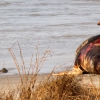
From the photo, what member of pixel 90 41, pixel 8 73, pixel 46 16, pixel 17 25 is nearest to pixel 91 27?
pixel 17 25

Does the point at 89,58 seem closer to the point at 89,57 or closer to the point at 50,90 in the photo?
the point at 89,57

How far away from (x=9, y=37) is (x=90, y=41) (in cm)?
746

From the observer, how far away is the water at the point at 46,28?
1090 centimetres

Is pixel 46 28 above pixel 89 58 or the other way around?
the other way around

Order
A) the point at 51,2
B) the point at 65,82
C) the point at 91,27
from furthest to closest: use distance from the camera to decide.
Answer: the point at 51,2 → the point at 91,27 → the point at 65,82

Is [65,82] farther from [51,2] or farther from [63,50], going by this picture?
[51,2]

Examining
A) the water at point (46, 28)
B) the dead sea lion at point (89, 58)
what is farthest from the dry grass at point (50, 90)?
the water at point (46, 28)

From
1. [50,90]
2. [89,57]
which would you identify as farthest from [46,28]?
[50,90]

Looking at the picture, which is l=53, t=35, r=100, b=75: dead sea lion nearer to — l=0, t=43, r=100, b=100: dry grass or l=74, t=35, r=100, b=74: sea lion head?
l=74, t=35, r=100, b=74: sea lion head

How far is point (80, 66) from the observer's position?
590 cm

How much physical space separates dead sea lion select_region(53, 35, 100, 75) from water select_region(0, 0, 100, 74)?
5.06ft

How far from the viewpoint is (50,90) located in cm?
553

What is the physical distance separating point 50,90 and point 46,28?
958cm

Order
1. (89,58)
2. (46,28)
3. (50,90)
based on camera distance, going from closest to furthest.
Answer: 1. (50,90)
2. (89,58)
3. (46,28)
